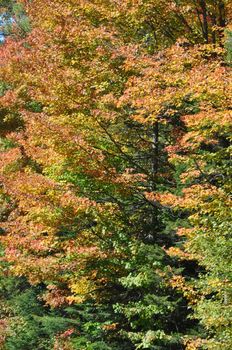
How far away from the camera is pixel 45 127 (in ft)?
33.4

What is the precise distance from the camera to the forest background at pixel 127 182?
8281mm

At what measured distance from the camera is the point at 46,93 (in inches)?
479

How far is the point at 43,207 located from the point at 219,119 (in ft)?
14.1

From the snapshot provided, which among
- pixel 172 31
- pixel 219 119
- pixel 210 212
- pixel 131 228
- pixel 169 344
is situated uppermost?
pixel 172 31

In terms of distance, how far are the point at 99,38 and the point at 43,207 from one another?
4.40 metres

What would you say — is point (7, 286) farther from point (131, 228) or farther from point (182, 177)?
point (182, 177)

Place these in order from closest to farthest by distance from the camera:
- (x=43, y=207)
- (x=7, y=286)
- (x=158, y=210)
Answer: (x=43, y=207), (x=158, y=210), (x=7, y=286)

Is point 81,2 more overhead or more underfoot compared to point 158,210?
more overhead

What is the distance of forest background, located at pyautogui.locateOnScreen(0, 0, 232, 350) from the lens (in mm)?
8281

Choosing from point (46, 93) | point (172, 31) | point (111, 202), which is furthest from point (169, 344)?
point (172, 31)

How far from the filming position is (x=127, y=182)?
10.4 metres

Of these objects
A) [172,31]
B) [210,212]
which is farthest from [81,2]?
[210,212]

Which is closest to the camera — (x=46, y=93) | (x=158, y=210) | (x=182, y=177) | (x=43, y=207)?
(x=182, y=177)

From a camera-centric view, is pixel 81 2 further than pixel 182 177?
Yes
